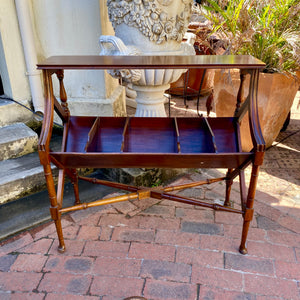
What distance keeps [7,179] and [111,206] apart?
34.6 inches

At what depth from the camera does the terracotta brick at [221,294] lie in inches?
65.6

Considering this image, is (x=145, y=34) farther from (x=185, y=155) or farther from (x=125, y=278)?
(x=125, y=278)

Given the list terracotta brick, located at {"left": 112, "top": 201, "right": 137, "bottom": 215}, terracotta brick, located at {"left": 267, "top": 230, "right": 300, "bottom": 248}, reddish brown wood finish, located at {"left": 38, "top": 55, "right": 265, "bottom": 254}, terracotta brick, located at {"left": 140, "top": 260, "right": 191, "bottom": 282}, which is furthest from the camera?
terracotta brick, located at {"left": 112, "top": 201, "right": 137, "bottom": 215}

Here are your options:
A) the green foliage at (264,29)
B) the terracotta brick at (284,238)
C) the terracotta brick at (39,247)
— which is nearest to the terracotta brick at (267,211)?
the terracotta brick at (284,238)

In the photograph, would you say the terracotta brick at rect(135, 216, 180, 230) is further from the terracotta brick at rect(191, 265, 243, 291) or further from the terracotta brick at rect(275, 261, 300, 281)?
the terracotta brick at rect(275, 261, 300, 281)

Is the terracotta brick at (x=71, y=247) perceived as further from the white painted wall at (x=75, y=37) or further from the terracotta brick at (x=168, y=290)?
the white painted wall at (x=75, y=37)

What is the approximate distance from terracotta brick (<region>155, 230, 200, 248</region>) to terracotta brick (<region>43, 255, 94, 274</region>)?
505 mm

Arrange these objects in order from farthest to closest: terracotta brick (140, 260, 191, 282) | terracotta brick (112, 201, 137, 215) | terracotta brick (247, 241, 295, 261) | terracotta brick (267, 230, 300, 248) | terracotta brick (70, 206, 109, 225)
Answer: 1. terracotta brick (112, 201, 137, 215)
2. terracotta brick (70, 206, 109, 225)
3. terracotta brick (267, 230, 300, 248)
4. terracotta brick (247, 241, 295, 261)
5. terracotta brick (140, 260, 191, 282)

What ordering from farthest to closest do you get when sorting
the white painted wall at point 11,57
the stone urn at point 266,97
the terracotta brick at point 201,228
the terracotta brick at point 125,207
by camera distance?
the stone urn at point 266,97 < the white painted wall at point 11,57 < the terracotta brick at point 125,207 < the terracotta brick at point 201,228

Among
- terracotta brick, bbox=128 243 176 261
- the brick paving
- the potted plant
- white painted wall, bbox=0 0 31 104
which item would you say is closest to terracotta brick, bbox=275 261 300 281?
the brick paving

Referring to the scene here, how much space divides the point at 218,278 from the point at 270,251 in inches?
17.9

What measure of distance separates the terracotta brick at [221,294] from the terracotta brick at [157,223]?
21.9 inches

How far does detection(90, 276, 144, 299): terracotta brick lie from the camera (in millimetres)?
1691

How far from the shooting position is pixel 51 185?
5.77 ft
